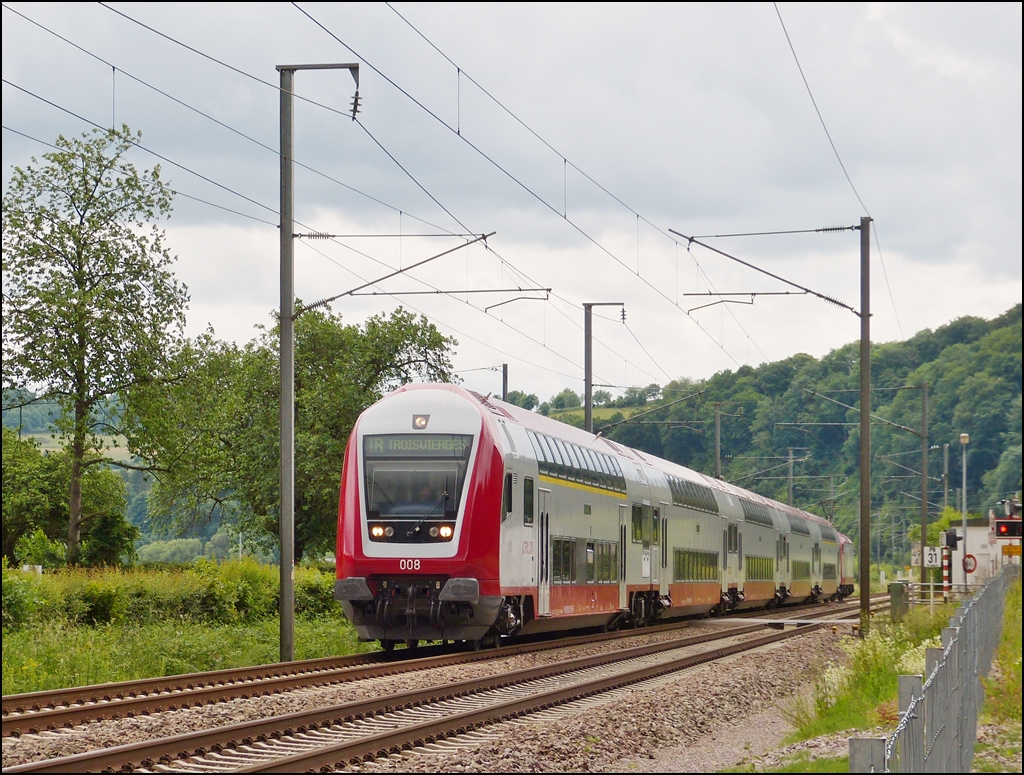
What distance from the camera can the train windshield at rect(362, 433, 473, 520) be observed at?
829 inches

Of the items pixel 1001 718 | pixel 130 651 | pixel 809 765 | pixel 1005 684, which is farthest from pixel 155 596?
pixel 809 765

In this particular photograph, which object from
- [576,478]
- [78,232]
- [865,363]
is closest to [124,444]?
[78,232]

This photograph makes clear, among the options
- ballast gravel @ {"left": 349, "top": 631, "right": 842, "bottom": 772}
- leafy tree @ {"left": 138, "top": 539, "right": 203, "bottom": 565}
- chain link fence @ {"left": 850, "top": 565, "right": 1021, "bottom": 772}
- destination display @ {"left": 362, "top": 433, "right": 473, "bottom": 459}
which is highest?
→ destination display @ {"left": 362, "top": 433, "right": 473, "bottom": 459}

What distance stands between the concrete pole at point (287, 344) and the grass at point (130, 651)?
152cm

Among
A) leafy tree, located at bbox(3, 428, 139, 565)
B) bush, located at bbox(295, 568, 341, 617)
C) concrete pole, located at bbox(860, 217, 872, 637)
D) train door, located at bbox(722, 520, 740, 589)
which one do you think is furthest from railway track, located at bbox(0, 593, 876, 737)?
leafy tree, located at bbox(3, 428, 139, 565)

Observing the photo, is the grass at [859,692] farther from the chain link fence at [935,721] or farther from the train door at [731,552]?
the train door at [731,552]

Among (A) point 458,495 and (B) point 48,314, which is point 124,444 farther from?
(A) point 458,495

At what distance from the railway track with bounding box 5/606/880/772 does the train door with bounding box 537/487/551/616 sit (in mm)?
3290

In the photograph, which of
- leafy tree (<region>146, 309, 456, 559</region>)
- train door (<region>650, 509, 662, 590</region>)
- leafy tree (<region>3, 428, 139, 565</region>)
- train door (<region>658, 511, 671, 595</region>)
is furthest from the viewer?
leafy tree (<region>146, 309, 456, 559</region>)

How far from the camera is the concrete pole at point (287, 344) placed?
2147 cm

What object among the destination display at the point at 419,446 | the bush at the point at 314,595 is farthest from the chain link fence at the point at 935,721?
the bush at the point at 314,595

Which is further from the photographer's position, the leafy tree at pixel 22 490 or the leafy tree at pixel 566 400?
the leafy tree at pixel 566 400

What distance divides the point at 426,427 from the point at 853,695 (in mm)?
8136

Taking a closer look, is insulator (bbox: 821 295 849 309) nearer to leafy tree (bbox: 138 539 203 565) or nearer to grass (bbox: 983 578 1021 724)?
grass (bbox: 983 578 1021 724)
